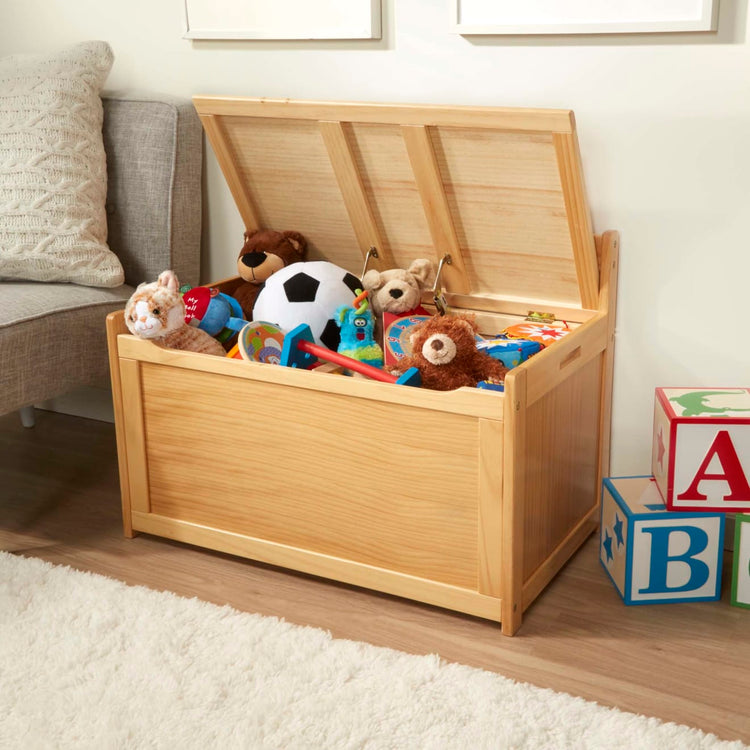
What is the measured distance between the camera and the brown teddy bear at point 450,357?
4.91 ft

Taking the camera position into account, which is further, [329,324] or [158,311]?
[329,324]

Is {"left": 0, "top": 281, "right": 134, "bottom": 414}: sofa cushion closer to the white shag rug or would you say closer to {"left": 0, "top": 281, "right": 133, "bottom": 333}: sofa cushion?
{"left": 0, "top": 281, "right": 133, "bottom": 333}: sofa cushion

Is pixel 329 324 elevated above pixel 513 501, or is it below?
above

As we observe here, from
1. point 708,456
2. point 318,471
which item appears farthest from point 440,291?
point 708,456

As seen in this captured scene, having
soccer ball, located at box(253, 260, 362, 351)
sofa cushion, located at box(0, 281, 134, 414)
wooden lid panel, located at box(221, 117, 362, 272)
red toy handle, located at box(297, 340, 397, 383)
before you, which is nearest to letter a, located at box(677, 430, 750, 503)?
red toy handle, located at box(297, 340, 397, 383)

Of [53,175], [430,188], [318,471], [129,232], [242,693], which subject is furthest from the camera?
[129,232]

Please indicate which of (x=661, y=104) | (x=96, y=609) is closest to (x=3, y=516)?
(x=96, y=609)

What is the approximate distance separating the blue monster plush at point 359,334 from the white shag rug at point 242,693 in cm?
49

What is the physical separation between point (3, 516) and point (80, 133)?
30.6 inches

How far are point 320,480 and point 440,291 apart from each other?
44cm

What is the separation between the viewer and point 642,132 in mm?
1597

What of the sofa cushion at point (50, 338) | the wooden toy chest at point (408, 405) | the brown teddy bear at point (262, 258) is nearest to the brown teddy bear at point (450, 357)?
the wooden toy chest at point (408, 405)

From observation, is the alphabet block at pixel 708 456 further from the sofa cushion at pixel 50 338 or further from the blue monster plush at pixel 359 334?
the sofa cushion at pixel 50 338

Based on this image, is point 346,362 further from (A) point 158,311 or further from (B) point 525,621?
(B) point 525,621
